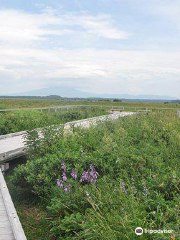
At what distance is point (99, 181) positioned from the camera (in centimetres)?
682

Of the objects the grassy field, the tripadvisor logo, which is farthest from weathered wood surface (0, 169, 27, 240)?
the tripadvisor logo

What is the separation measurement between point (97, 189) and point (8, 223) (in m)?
1.70

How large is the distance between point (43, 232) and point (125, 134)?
519cm

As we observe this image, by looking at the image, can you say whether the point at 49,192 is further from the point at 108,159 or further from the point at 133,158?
the point at 133,158

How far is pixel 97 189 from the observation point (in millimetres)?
6301

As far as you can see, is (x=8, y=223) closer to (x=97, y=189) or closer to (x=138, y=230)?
(x=97, y=189)

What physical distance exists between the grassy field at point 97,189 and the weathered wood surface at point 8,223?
2.33ft

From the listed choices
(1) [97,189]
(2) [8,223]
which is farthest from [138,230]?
(2) [8,223]

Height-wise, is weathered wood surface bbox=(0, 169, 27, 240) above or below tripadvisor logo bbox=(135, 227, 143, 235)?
below

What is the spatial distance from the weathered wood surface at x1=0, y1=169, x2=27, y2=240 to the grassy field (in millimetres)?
709

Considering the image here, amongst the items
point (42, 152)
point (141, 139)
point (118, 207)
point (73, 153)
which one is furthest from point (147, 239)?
point (141, 139)

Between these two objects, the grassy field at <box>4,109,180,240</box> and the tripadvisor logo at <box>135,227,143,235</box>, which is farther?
the grassy field at <box>4,109,180,240</box>

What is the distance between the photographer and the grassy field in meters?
4.90

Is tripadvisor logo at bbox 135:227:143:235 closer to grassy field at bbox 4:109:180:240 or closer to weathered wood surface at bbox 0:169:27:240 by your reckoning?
grassy field at bbox 4:109:180:240
